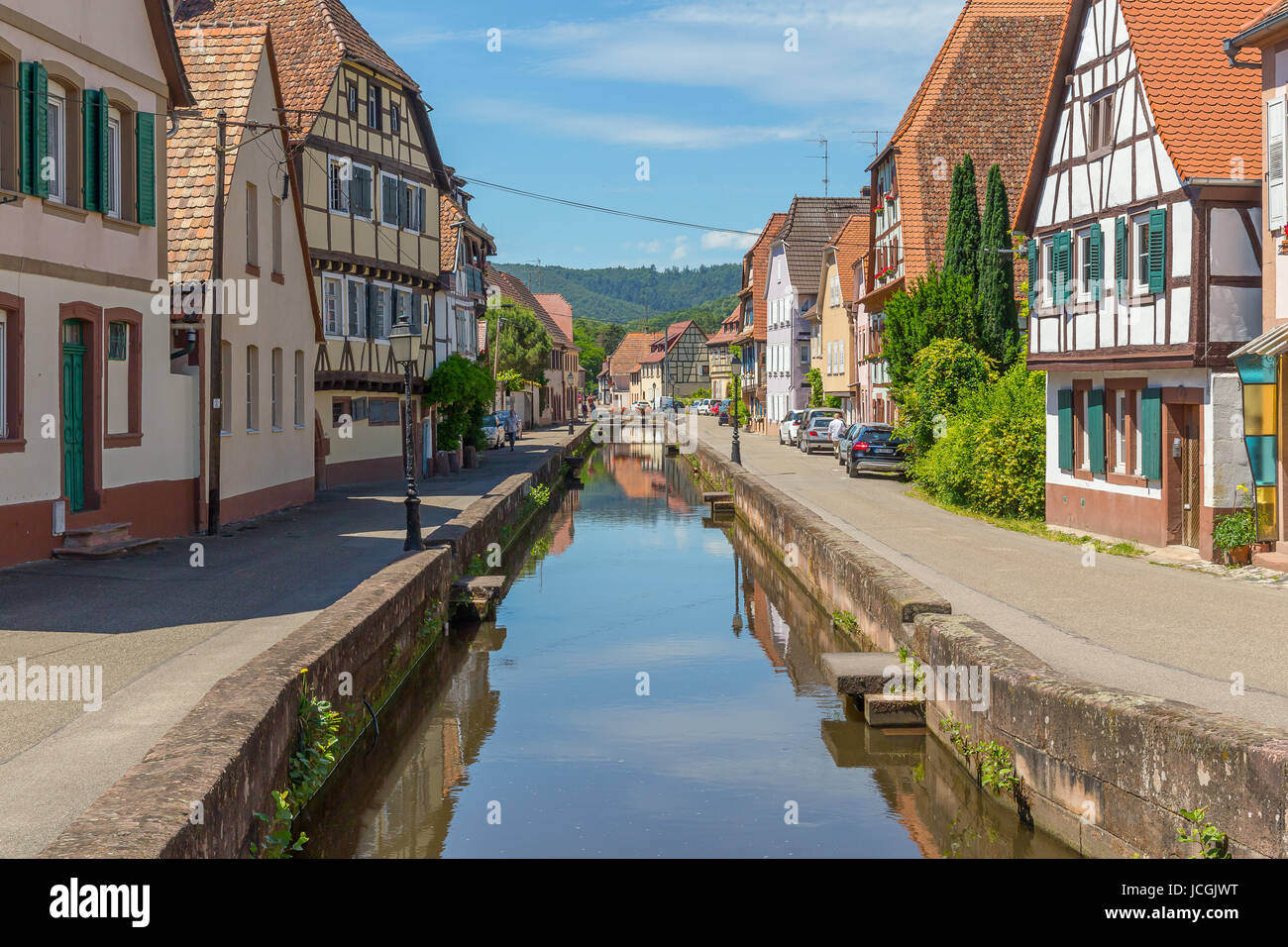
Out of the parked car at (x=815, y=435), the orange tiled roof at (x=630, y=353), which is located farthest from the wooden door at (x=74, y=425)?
the orange tiled roof at (x=630, y=353)

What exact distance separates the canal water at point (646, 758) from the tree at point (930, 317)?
625 inches

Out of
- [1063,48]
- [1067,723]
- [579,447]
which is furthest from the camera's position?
[579,447]

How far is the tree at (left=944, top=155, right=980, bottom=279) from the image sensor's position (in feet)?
118

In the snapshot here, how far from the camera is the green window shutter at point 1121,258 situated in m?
Result: 20.3

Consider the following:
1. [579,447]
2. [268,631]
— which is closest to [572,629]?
[268,631]

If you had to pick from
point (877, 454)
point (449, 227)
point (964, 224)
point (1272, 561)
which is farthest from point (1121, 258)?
point (449, 227)

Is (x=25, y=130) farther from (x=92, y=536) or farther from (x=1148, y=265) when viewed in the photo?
(x=1148, y=265)

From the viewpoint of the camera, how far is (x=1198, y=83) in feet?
63.1

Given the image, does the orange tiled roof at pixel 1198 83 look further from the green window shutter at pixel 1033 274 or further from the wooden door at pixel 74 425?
the wooden door at pixel 74 425
